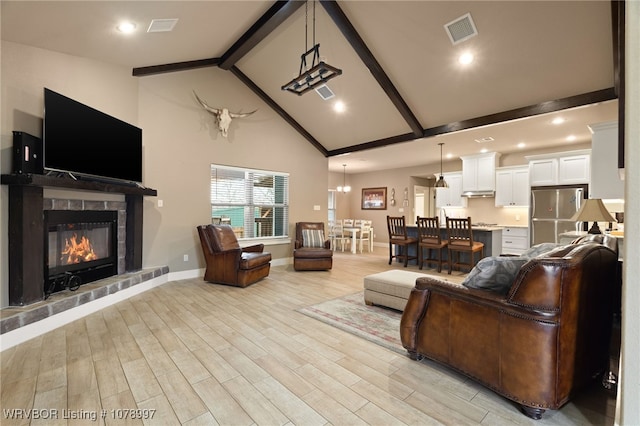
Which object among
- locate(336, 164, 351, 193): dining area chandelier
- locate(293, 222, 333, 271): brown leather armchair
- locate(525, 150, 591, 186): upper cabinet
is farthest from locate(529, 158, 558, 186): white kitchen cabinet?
locate(336, 164, 351, 193): dining area chandelier

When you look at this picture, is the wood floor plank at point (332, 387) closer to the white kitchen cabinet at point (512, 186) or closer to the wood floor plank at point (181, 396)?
the wood floor plank at point (181, 396)

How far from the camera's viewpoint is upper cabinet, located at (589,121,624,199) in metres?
3.76

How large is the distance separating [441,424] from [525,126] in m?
5.34

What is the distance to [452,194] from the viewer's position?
8.06 meters

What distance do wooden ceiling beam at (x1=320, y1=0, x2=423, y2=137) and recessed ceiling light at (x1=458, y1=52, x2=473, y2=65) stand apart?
110 cm

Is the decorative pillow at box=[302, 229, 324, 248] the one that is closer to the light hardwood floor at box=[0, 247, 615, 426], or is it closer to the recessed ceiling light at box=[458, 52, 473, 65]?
the light hardwood floor at box=[0, 247, 615, 426]

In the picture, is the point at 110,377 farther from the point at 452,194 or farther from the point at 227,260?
the point at 452,194

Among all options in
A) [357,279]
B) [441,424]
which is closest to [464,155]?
[357,279]

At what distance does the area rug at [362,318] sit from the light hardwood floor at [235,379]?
0.37 feet

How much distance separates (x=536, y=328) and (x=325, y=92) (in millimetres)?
4947

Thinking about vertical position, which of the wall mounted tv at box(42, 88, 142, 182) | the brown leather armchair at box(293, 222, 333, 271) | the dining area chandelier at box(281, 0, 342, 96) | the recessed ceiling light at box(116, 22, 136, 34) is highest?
the recessed ceiling light at box(116, 22, 136, 34)

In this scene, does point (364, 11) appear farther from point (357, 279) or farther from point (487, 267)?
point (357, 279)

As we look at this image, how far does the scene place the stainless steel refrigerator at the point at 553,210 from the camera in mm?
5793

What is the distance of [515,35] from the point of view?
3502 millimetres
